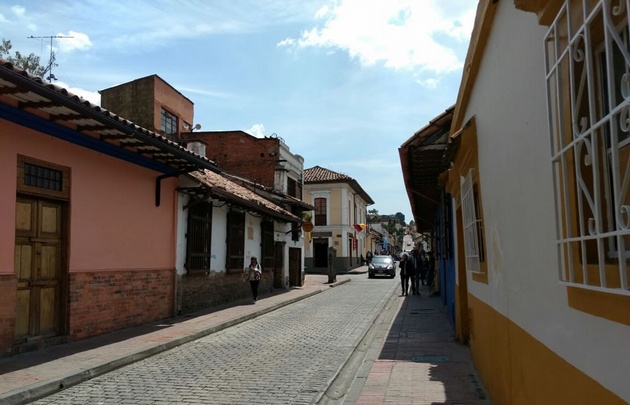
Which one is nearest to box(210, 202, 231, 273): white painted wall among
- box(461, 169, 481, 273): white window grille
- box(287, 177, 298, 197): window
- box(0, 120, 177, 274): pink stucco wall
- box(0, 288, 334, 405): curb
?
box(0, 120, 177, 274): pink stucco wall

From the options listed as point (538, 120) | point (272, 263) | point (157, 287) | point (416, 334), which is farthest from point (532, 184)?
point (272, 263)

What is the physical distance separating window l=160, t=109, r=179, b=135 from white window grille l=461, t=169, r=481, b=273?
1915 centimetres

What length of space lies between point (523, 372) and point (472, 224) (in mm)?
2941

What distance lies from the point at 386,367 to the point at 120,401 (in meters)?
3.88

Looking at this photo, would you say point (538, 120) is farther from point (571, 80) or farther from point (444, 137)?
point (444, 137)

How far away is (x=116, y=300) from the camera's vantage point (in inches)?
434

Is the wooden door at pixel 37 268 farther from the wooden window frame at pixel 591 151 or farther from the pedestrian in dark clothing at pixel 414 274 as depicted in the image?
the pedestrian in dark clothing at pixel 414 274

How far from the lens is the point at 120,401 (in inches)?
248

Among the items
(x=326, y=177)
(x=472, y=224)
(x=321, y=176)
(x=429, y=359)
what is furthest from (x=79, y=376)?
(x=321, y=176)

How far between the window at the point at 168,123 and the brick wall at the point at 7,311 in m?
16.5

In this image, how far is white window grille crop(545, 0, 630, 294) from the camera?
74.7 inches

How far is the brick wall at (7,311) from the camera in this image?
7.96 m

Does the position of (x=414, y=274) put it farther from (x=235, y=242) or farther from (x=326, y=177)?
(x=326, y=177)

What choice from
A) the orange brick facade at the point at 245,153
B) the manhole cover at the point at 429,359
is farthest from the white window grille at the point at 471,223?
the orange brick facade at the point at 245,153
